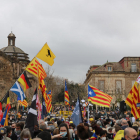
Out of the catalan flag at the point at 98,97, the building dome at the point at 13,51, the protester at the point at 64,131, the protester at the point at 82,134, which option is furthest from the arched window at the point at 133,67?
the protester at the point at 82,134

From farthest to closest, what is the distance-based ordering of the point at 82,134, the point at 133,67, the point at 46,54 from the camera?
the point at 133,67
the point at 46,54
the point at 82,134

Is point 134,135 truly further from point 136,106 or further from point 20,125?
point 136,106

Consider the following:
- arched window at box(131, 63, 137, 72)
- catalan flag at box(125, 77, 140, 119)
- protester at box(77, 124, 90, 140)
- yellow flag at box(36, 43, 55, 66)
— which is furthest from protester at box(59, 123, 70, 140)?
arched window at box(131, 63, 137, 72)

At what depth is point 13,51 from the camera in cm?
8950

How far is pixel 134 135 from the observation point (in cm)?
545

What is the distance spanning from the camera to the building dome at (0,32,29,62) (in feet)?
286

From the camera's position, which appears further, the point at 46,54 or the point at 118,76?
the point at 118,76

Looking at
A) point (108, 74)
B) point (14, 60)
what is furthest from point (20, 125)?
point (108, 74)

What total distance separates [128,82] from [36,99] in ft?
185

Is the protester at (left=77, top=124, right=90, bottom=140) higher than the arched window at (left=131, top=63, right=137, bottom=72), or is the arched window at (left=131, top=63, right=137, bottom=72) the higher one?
the arched window at (left=131, top=63, right=137, bottom=72)

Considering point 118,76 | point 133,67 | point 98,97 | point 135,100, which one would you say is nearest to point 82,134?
point 135,100

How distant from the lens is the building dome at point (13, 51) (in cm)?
8728

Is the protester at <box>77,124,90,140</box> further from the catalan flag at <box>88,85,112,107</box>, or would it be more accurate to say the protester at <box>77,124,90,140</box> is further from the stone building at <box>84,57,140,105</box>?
the stone building at <box>84,57,140,105</box>

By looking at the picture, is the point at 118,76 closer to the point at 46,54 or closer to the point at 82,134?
the point at 46,54
